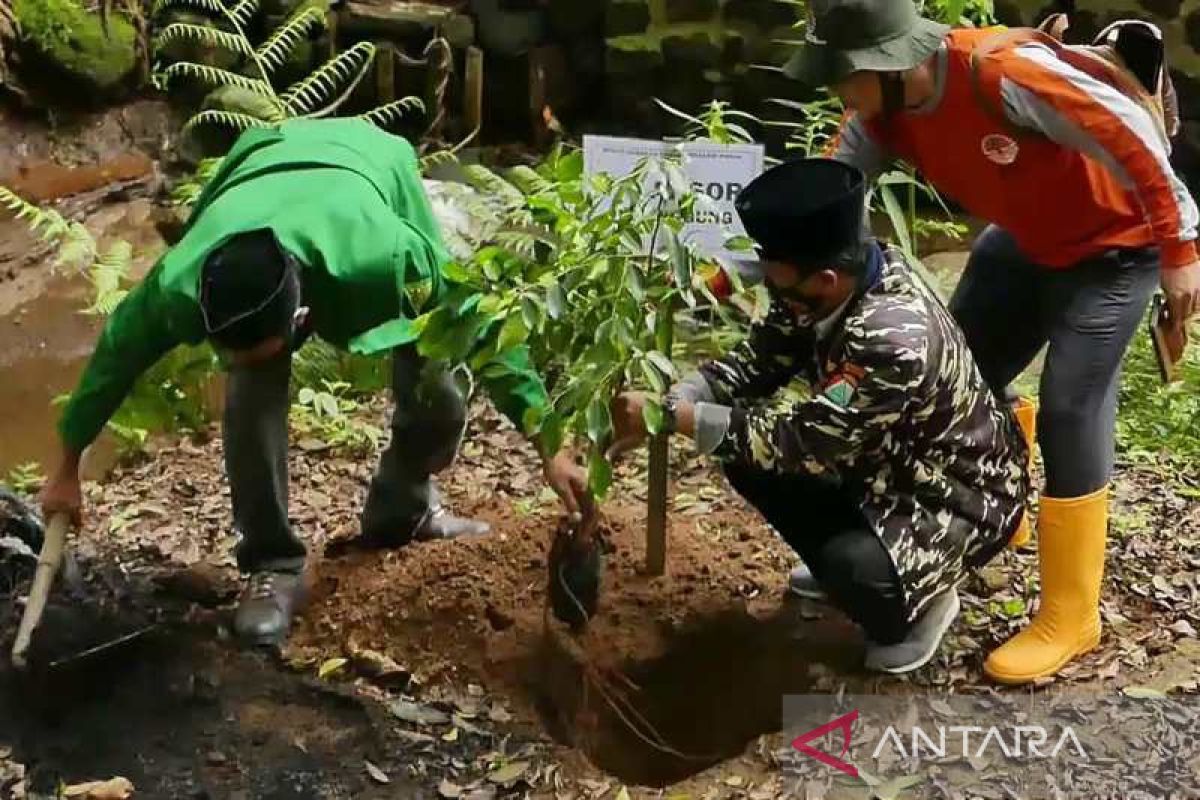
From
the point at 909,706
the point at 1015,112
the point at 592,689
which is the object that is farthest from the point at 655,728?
the point at 1015,112

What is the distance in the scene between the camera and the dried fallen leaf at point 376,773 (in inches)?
108

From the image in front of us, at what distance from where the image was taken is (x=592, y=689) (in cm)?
314

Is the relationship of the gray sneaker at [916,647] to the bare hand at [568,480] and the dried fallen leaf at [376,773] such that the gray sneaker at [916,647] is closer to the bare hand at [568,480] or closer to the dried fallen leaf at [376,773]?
the bare hand at [568,480]

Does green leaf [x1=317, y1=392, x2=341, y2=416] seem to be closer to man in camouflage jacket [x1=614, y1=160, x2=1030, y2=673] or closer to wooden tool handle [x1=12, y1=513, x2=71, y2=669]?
wooden tool handle [x1=12, y1=513, x2=71, y2=669]

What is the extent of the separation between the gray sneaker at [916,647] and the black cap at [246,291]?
4.61 feet

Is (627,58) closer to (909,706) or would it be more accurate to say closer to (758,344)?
(758,344)

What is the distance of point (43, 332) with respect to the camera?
5.97 m

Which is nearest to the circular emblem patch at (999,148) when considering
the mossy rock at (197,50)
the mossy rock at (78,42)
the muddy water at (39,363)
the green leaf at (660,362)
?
the green leaf at (660,362)

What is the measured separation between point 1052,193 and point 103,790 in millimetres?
2134

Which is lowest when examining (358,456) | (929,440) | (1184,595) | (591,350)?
(358,456)

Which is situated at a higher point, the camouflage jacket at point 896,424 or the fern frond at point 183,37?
the camouflage jacket at point 896,424

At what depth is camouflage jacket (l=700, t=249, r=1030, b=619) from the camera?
2.66m

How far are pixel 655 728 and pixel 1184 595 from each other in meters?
1.26

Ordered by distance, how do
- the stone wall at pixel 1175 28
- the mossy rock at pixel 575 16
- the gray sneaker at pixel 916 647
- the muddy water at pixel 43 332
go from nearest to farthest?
the gray sneaker at pixel 916 647, the muddy water at pixel 43 332, the stone wall at pixel 1175 28, the mossy rock at pixel 575 16
